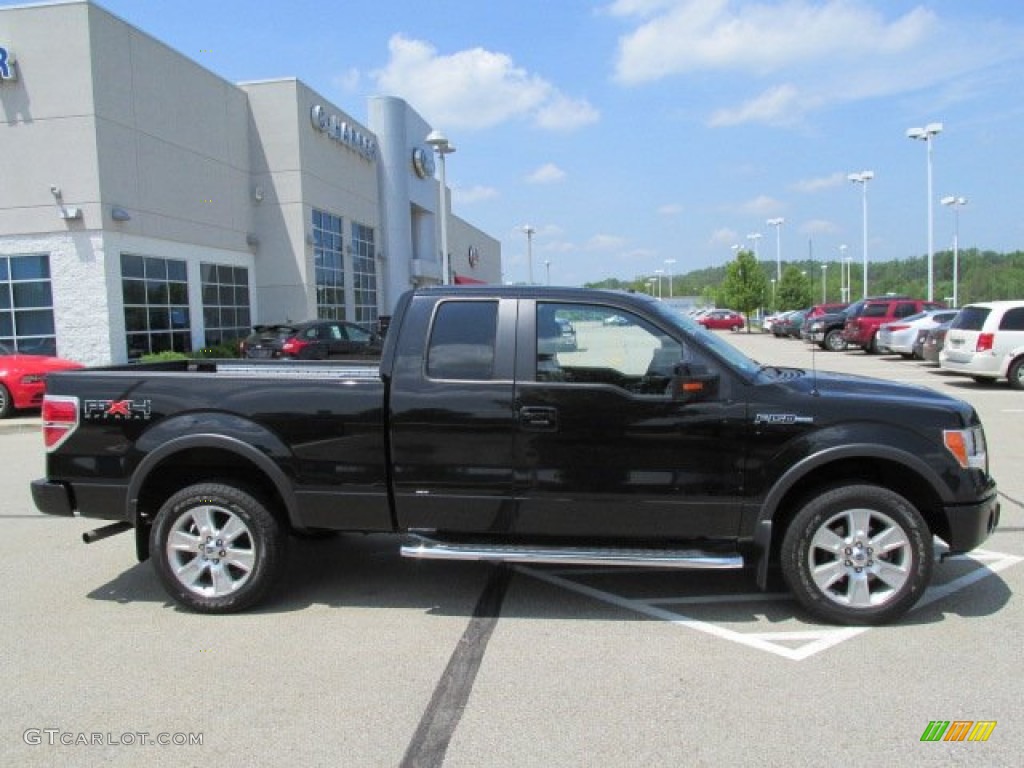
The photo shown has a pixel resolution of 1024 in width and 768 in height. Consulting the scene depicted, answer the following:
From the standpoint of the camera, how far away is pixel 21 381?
1448 cm

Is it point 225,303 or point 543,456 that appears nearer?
point 543,456

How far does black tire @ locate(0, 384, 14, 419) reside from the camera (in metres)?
14.5

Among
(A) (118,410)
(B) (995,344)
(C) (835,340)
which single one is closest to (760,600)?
(A) (118,410)

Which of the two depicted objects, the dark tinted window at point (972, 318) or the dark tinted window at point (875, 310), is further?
the dark tinted window at point (875, 310)

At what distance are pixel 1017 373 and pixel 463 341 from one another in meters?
14.9

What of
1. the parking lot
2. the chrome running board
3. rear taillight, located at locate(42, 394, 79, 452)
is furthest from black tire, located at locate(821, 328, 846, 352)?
rear taillight, located at locate(42, 394, 79, 452)

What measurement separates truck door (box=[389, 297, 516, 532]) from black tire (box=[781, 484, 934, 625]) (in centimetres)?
163

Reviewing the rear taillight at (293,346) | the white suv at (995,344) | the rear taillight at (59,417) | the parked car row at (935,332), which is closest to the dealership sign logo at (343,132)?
the rear taillight at (293,346)

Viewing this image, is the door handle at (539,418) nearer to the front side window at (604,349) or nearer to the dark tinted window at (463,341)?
the front side window at (604,349)

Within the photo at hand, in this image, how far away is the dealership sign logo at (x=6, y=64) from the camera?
18719 mm

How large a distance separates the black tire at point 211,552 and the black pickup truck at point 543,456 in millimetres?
12

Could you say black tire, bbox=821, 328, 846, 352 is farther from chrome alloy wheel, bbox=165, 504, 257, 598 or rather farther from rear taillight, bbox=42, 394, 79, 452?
rear taillight, bbox=42, 394, 79, 452

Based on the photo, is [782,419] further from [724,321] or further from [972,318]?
[724,321]
